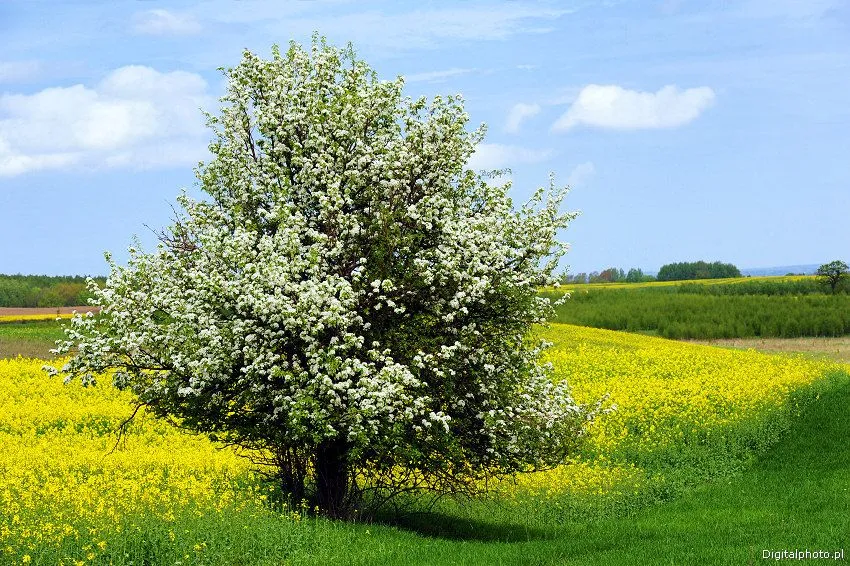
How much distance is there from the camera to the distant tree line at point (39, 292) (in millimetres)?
107312

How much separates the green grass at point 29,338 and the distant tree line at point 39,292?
25.2m

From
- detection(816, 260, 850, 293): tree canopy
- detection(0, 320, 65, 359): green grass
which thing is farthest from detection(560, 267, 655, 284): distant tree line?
detection(0, 320, 65, 359): green grass

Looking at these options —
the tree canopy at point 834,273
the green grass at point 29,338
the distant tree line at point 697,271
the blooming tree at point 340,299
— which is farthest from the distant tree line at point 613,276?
the blooming tree at point 340,299

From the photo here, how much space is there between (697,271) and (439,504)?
15600 cm

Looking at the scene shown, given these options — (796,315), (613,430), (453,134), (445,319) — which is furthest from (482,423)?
(796,315)

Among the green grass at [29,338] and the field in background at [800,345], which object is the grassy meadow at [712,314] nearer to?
the field in background at [800,345]

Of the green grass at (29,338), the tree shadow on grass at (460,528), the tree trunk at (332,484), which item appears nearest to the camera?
the tree trunk at (332,484)

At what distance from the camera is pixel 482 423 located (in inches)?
816

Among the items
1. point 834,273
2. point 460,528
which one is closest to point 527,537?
point 460,528

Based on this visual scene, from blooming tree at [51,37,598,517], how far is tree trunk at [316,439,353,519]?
44 mm

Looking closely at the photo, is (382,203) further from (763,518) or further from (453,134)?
(763,518)

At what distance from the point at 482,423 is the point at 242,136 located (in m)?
9.01

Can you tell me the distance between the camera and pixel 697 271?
172 meters

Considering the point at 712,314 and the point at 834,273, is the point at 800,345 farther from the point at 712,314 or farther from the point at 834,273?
the point at 834,273
